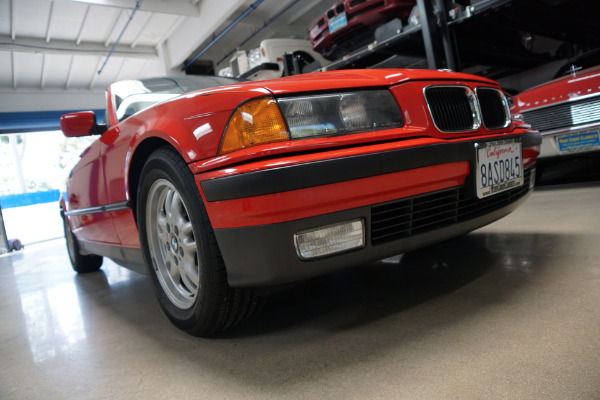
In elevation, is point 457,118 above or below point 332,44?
below

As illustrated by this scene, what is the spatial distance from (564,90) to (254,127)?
9.78 feet

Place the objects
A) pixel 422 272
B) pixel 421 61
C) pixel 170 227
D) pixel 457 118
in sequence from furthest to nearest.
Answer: pixel 421 61, pixel 422 272, pixel 170 227, pixel 457 118

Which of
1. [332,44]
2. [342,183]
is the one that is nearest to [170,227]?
[342,183]

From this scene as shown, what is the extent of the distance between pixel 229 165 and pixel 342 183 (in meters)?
0.31

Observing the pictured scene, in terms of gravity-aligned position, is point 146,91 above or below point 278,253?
above

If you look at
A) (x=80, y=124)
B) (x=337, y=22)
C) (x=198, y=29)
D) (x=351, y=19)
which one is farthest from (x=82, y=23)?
(x=80, y=124)

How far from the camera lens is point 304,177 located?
3.50ft

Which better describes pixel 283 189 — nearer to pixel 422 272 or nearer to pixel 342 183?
pixel 342 183

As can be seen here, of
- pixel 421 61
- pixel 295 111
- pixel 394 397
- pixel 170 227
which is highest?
pixel 421 61

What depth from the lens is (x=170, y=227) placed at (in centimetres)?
157

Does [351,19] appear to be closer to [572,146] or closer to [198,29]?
[572,146]

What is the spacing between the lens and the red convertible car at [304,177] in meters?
1.09

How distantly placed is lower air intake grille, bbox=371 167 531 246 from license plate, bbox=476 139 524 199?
6 cm

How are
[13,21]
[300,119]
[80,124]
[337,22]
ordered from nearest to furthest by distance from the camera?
[300,119] < [80,124] < [337,22] < [13,21]
